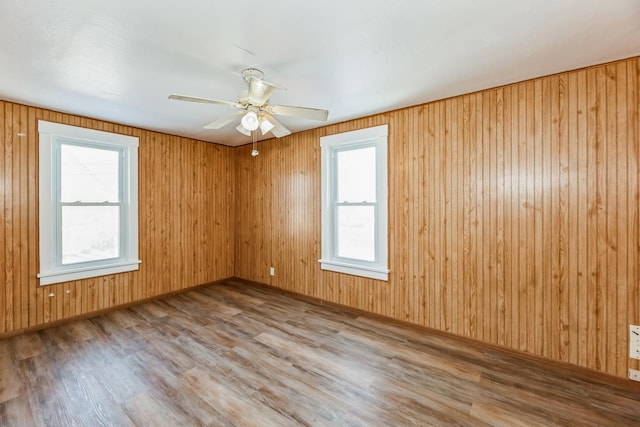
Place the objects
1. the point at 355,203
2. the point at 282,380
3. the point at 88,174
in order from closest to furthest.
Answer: the point at 282,380 < the point at 88,174 < the point at 355,203

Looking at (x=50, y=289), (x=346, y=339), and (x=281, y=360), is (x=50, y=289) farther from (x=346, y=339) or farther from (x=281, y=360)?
(x=346, y=339)

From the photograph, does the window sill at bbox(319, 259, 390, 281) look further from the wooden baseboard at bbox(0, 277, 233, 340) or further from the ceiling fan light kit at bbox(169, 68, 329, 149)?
the wooden baseboard at bbox(0, 277, 233, 340)

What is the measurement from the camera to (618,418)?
1815mm

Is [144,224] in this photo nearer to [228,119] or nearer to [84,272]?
[84,272]

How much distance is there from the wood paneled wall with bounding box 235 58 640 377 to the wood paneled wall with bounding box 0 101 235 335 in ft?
8.38

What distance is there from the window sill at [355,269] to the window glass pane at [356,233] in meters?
0.14

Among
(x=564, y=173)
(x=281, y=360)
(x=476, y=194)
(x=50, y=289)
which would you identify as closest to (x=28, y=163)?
(x=50, y=289)

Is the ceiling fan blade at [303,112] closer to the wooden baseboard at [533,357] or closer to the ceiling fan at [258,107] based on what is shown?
the ceiling fan at [258,107]

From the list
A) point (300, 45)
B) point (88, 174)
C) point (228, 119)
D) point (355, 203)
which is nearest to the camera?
point (300, 45)

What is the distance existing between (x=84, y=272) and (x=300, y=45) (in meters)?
3.77

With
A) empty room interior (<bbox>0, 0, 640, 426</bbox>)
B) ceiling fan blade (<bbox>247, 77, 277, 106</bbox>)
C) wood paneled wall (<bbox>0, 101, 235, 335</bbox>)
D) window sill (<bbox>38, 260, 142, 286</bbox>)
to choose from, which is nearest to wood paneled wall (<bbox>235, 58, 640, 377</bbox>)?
empty room interior (<bbox>0, 0, 640, 426</bbox>)

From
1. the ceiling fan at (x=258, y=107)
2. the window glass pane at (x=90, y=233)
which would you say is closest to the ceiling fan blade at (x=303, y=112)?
the ceiling fan at (x=258, y=107)

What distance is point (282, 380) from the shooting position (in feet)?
7.22

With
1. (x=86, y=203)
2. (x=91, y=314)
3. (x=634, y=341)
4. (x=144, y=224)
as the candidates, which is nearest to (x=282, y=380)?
(x=634, y=341)
